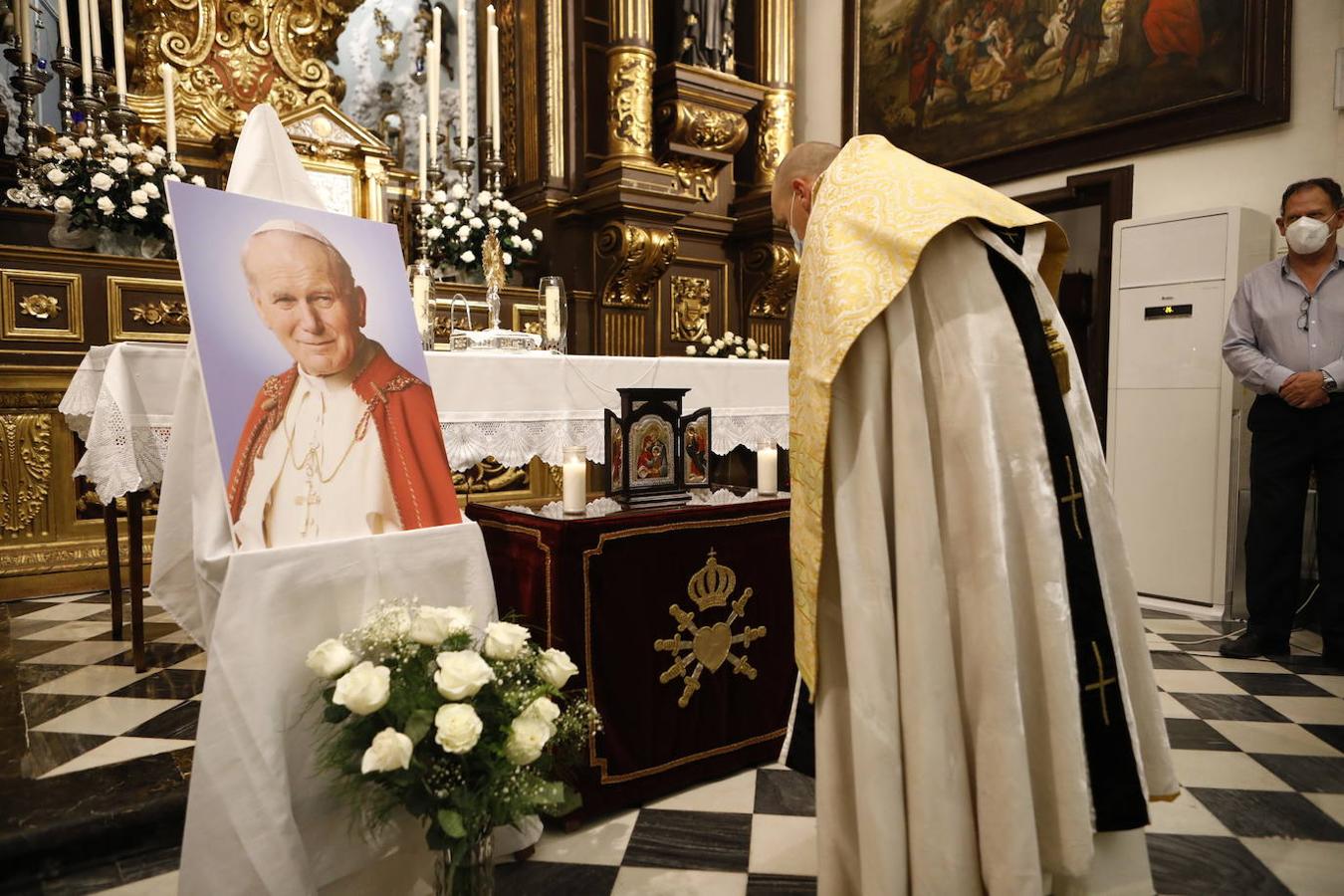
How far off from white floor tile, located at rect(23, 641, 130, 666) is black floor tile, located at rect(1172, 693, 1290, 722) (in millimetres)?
4045

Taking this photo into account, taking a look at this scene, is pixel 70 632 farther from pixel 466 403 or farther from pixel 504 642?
pixel 504 642

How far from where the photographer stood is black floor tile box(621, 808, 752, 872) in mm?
2129

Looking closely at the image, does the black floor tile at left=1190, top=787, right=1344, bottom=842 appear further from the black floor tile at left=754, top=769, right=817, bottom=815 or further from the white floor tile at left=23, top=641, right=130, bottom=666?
the white floor tile at left=23, top=641, right=130, bottom=666

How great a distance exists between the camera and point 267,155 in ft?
6.42

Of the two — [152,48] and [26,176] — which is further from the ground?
[152,48]

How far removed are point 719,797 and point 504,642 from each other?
109 cm

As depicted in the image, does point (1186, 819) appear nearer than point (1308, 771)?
Yes

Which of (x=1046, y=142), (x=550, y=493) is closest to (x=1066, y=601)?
(x=550, y=493)

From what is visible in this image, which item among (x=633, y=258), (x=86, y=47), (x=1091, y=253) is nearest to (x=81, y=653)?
(x=86, y=47)

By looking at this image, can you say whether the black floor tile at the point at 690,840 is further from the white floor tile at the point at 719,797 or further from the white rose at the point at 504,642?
the white rose at the point at 504,642

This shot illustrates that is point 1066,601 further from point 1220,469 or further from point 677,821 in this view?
point 1220,469

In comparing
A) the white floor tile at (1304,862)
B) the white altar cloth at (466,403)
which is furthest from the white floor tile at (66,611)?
the white floor tile at (1304,862)

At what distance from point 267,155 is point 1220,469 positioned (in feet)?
14.4

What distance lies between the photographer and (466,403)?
2.82m
